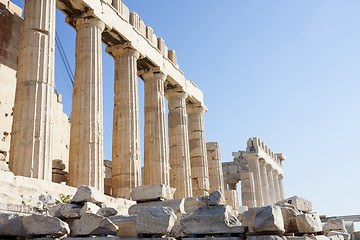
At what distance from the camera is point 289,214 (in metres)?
8.09

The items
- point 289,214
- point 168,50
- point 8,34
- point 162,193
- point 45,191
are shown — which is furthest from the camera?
point 168,50

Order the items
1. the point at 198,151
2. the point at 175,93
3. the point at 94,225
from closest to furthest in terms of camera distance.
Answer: the point at 94,225
the point at 175,93
the point at 198,151

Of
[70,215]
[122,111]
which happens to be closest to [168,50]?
[122,111]

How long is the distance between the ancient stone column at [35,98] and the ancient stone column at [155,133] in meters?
8.07

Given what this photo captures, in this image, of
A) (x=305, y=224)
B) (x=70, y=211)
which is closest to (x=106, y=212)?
(x=70, y=211)

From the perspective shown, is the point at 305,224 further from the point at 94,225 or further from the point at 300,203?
the point at 94,225

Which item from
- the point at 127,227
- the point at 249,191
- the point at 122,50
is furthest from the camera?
the point at 249,191

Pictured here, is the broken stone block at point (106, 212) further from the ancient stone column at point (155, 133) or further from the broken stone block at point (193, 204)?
the ancient stone column at point (155, 133)

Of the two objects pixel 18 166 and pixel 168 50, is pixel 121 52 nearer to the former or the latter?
pixel 168 50

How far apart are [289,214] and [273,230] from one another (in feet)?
5.00

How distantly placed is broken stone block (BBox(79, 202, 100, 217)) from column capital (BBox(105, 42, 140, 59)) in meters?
12.5

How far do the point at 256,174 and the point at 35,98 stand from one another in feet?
89.6

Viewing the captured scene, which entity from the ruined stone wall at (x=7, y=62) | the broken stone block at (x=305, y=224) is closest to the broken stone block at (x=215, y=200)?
the broken stone block at (x=305, y=224)

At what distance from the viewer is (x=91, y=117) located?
15867 millimetres
